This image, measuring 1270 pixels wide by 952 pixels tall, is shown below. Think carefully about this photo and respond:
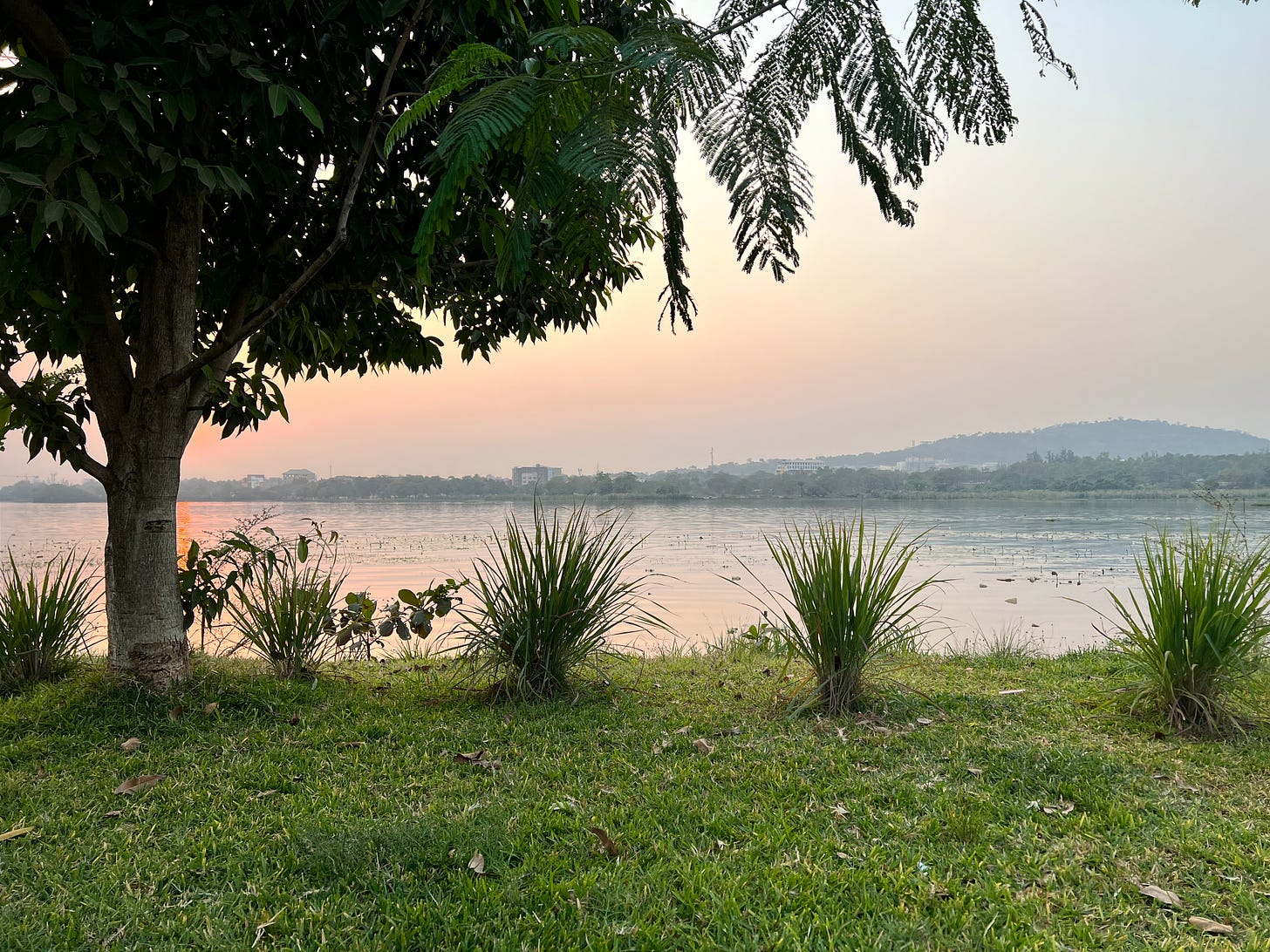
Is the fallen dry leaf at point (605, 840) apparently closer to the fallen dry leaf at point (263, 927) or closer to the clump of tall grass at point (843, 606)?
the fallen dry leaf at point (263, 927)

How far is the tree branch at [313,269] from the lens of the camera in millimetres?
3092

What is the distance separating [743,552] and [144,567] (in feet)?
34.0

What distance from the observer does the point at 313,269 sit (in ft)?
11.9

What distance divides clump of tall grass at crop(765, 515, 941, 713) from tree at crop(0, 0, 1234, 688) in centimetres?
192

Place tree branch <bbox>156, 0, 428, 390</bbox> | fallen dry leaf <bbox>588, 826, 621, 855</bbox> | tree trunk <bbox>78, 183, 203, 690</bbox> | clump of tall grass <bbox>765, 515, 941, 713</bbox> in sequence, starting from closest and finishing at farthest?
fallen dry leaf <bbox>588, 826, 621, 855</bbox>, tree branch <bbox>156, 0, 428, 390</bbox>, tree trunk <bbox>78, 183, 203, 690</bbox>, clump of tall grass <bbox>765, 515, 941, 713</bbox>

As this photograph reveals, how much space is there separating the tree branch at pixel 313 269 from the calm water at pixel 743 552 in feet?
5.49

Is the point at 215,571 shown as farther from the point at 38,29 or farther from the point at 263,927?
the point at 263,927

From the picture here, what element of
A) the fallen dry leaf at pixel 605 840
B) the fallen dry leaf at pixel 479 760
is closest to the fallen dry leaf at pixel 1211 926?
the fallen dry leaf at pixel 605 840

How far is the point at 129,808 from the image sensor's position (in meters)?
2.74

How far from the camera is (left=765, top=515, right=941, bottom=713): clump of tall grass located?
3977 millimetres

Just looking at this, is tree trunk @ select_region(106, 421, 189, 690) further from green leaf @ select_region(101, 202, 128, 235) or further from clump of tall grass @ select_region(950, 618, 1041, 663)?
clump of tall grass @ select_region(950, 618, 1041, 663)

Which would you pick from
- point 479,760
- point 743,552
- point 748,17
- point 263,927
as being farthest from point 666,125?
point 743,552

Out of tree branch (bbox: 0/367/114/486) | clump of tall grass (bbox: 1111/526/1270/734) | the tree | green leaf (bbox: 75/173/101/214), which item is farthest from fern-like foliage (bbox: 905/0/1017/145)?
tree branch (bbox: 0/367/114/486)

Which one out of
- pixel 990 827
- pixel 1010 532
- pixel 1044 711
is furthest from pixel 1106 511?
pixel 990 827
